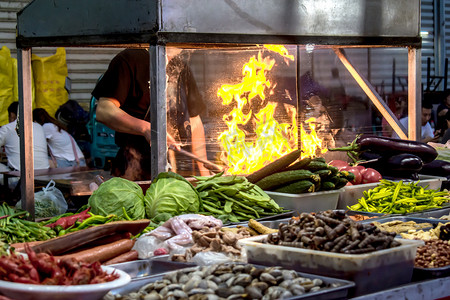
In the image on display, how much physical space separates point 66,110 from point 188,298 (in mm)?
9447

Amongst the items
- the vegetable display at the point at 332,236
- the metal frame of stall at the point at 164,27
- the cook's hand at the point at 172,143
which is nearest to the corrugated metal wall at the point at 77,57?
the cook's hand at the point at 172,143

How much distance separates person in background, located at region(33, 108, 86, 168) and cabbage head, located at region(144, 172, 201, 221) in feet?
21.6

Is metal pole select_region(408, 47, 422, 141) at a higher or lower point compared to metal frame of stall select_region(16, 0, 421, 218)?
lower

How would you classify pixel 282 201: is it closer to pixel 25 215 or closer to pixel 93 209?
pixel 93 209

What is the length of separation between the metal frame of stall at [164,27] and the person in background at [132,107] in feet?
2.45

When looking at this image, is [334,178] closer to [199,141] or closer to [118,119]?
[199,141]

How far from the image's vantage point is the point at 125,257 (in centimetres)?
281

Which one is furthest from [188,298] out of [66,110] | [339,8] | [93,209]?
[66,110]

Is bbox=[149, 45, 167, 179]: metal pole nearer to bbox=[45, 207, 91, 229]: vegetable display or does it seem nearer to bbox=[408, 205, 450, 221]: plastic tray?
bbox=[45, 207, 91, 229]: vegetable display

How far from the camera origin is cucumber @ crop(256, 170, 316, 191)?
4051 millimetres

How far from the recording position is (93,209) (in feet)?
11.8

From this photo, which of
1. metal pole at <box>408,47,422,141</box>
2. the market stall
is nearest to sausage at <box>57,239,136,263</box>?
the market stall

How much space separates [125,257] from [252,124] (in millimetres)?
2186

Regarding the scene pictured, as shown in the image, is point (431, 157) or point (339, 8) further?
point (431, 157)
